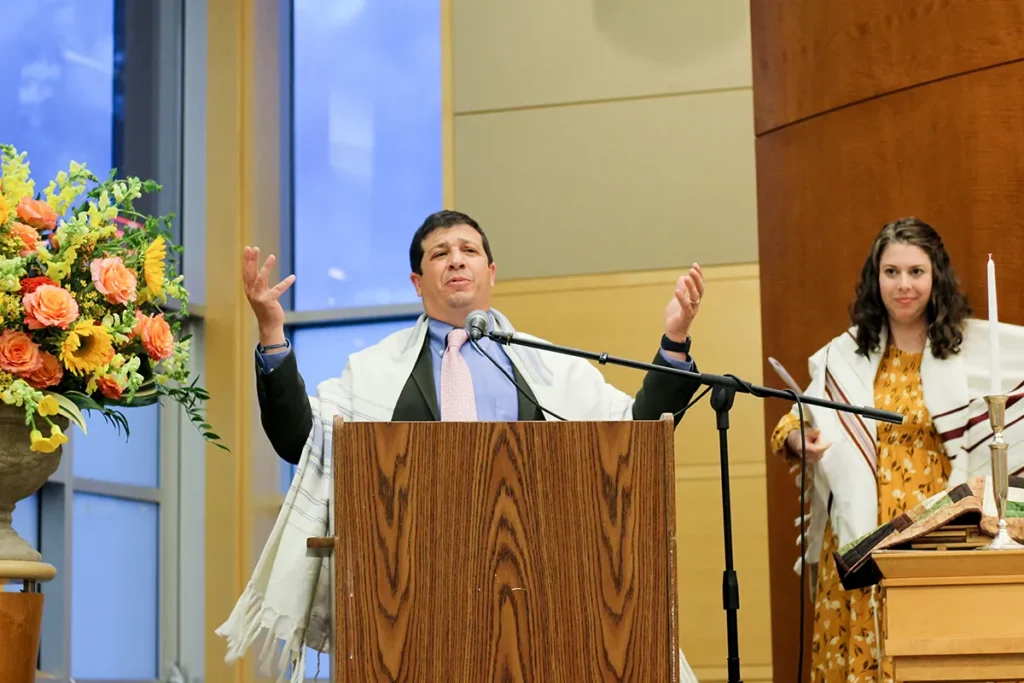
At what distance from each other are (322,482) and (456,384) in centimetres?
42

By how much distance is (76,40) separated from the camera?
18.1ft

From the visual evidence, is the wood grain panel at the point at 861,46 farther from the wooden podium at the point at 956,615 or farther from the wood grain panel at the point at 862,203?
the wooden podium at the point at 956,615

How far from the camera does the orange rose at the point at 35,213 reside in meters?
3.10

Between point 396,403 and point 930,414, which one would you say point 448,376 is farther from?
point 930,414

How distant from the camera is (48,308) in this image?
9.73 ft

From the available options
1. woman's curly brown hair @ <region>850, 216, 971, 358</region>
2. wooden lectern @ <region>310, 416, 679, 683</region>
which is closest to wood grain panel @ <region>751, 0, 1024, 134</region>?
woman's curly brown hair @ <region>850, 216, 971, 358</region>

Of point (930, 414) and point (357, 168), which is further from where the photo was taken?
point (357, 168)

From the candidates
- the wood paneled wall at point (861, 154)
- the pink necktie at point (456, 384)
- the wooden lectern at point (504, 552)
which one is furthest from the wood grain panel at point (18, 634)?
the wood paneled wall at point (861, 154)

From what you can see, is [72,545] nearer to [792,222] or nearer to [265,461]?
[265,461]

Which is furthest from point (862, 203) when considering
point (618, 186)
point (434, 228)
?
point (434, 228)

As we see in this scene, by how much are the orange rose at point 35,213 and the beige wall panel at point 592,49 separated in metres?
2.58

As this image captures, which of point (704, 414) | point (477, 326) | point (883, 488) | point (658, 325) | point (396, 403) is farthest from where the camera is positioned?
point (658, 325)

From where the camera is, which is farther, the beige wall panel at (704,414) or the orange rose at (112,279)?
the beige wall panel at (704,414)

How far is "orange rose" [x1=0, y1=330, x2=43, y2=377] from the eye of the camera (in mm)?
2947
